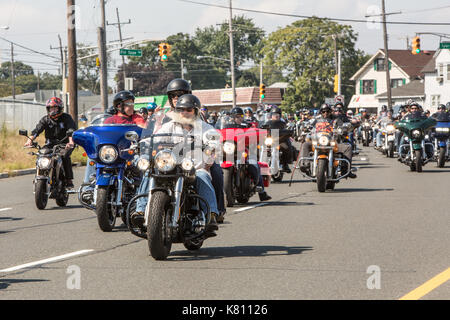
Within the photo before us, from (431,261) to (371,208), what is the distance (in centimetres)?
527

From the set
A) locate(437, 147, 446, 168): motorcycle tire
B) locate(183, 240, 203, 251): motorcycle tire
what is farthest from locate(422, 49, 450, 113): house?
locate(183, 240, 203, 251): motorcycle tire

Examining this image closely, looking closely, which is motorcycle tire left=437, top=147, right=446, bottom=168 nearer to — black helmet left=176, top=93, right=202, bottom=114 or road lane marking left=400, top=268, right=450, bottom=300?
black helmet left=176, top=93, right=202, bottom=114

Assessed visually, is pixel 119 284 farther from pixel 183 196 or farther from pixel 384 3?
pixel 384 3

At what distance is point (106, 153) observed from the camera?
36.6ft

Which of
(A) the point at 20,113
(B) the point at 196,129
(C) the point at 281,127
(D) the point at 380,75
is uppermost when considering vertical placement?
(D) the point at 380,75

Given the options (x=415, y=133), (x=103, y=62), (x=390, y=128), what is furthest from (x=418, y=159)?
(x=103, y=62)

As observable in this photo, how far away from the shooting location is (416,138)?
22.3 meters

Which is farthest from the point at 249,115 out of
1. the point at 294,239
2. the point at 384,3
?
the point at 384,3

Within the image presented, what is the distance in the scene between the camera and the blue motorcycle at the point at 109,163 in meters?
11.1

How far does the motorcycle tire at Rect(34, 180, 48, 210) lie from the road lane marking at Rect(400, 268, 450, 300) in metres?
8.33

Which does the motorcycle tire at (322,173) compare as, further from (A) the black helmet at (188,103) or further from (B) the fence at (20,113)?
(B) the fence at (20,113)

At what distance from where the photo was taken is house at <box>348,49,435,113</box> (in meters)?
98.0

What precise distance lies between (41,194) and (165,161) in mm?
6665

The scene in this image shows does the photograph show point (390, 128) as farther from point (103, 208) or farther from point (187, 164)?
point (187, 164)
